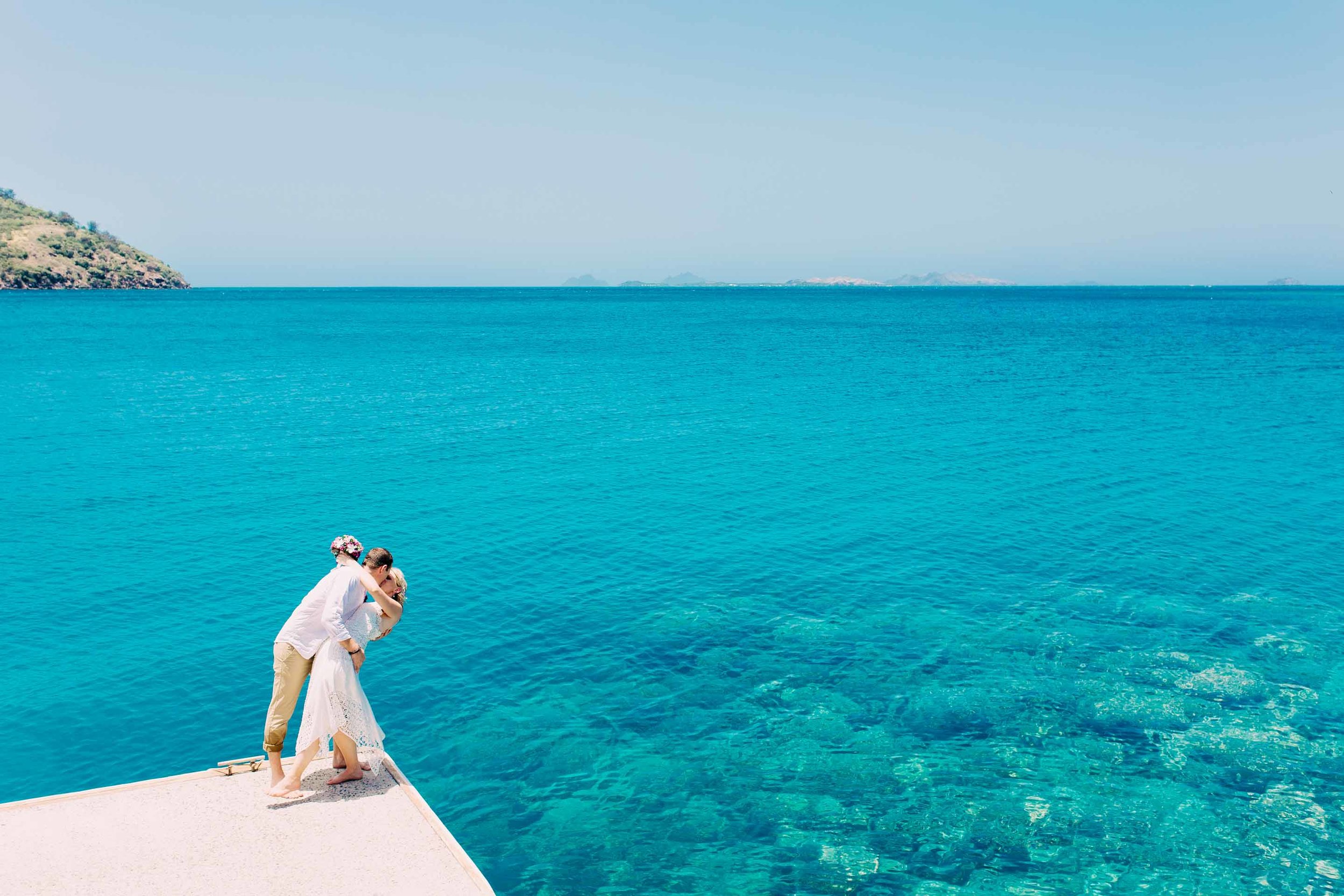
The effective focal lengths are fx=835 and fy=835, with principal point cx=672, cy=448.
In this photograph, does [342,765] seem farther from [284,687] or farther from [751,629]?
[751,629]

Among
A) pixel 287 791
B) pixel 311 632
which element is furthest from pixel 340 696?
pixel 287 791

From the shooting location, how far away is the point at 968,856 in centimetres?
1270

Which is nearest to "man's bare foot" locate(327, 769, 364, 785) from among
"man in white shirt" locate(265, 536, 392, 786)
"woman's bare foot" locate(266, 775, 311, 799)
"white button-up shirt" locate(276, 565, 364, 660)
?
"woman's bare foot" locate(266, 775, 311, 799)

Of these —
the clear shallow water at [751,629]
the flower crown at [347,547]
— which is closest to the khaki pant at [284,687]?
the flower crown at [347,547]

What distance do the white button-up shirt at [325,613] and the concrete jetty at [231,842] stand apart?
6.17ft

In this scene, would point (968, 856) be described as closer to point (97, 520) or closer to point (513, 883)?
point (513, 883)

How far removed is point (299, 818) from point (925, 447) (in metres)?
35.9

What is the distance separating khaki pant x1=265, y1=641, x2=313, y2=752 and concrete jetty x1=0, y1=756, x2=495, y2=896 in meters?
0.85

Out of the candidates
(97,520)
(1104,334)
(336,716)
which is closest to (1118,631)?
(336,716)

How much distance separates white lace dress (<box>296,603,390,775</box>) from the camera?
1054 cm

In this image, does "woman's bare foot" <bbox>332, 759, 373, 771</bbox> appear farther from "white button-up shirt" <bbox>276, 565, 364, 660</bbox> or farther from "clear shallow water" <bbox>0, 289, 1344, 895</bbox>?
"clear shallow water" <bbox>0, 289, 1344, 895</bbox>

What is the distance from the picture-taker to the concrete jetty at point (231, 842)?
8789mm

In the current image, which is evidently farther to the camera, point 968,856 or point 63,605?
point 63,605

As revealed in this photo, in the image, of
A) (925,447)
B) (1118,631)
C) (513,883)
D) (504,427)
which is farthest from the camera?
(504,427)
